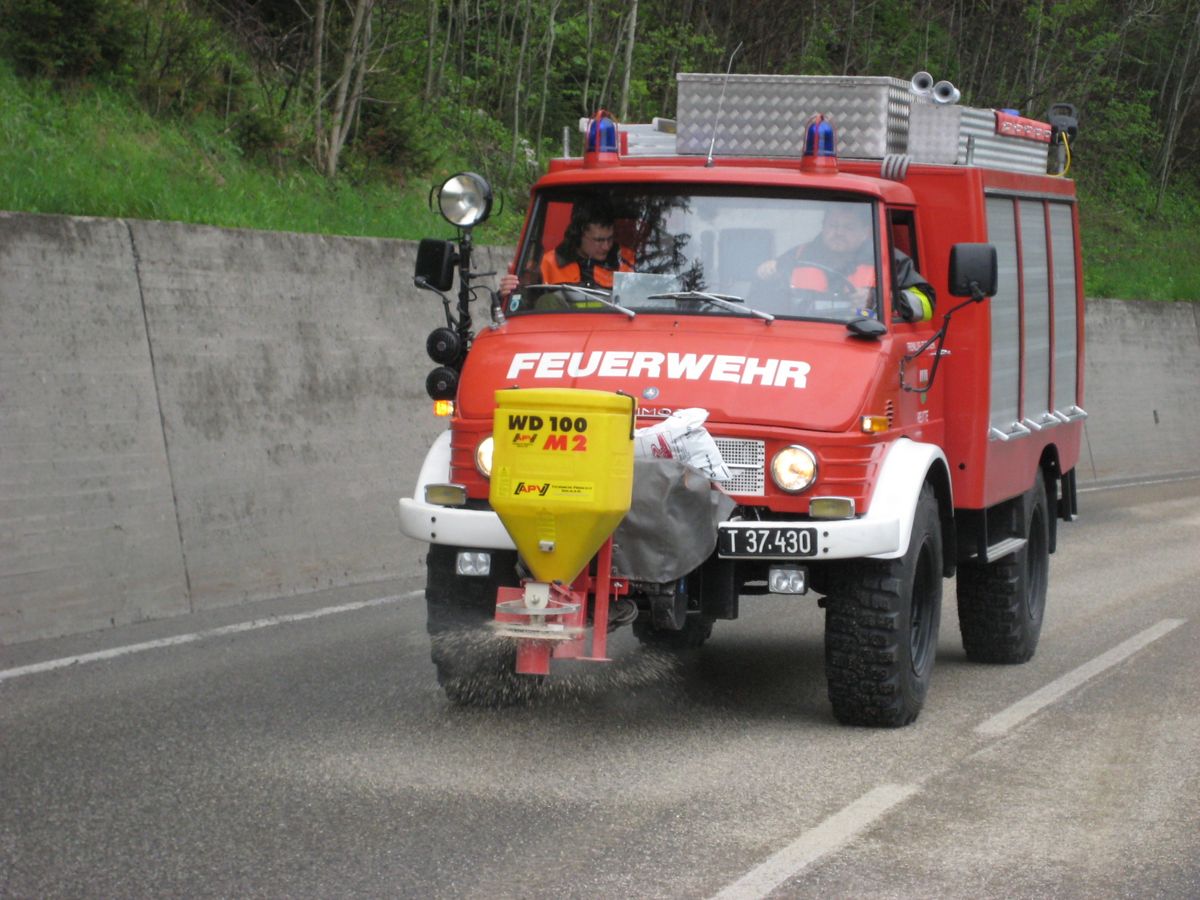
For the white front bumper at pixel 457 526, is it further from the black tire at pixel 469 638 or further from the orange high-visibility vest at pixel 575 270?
the orange high-visibility vest at pixel 575 270

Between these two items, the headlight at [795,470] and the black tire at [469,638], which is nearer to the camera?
the headlight at [795,470]

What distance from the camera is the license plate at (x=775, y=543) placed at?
24.4ft

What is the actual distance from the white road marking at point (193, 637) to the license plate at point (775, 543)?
3531mm

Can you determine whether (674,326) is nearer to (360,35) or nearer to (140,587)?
(140,587)

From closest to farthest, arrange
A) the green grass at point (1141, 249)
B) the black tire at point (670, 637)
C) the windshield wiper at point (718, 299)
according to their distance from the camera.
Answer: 1. the windshield wiper at point (718, 299)
2. the black tire at point (670, 637)
3. the green grass at point (1141, 249)

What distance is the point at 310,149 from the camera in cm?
1941

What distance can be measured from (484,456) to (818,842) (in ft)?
8.04


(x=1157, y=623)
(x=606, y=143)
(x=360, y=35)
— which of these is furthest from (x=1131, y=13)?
(x=606, y=143)

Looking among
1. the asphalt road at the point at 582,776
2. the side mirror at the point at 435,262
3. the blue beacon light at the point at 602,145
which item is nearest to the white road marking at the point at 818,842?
Answer: the asphalt road at the point at 582,776

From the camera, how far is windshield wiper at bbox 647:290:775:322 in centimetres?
825

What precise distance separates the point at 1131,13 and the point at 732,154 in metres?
31.4

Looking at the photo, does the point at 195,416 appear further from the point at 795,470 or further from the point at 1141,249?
the point at 1141,249

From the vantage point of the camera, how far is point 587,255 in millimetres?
8664

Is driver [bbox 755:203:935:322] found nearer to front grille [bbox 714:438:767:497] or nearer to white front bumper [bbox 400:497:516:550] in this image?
front grille [bbox 714:438:767:497]
